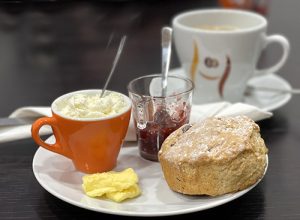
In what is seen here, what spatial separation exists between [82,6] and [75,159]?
1.20 meters

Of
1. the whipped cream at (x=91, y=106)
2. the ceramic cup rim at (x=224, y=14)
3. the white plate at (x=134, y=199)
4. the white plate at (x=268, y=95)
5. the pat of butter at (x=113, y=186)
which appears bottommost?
the white plate at (x=268, y=95)

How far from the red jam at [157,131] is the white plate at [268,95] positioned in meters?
0.25

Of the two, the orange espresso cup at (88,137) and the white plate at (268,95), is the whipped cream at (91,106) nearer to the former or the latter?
the orange espresso cup at (88,137)

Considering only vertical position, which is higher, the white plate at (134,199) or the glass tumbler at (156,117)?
the glass tumbler at (156,117)

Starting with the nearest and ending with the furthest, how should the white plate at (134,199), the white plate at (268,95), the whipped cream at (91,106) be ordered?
the white plate at (134,199) < the whipped cream at (91,106) < the white plate at (268,95)

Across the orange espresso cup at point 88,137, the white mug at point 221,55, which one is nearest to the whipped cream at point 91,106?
the orange espresso cup at point 88,137

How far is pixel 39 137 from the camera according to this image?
804mm

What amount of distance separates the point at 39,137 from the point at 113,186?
6.3 inches

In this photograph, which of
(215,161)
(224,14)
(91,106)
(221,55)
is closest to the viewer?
(215,161)

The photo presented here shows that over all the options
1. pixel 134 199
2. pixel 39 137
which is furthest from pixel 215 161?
pixel 39 137

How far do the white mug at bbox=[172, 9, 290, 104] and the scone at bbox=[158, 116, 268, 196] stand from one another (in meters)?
0.35

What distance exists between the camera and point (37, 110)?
3.13 ft

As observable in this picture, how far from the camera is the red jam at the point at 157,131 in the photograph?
2.76ft

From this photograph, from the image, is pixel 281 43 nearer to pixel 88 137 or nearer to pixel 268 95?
pixel 268 95
